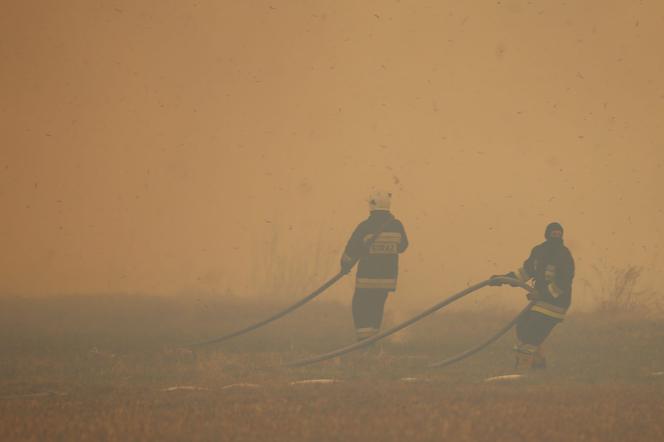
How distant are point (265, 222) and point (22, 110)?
512cm

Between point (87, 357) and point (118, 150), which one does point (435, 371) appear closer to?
point (87, 357)

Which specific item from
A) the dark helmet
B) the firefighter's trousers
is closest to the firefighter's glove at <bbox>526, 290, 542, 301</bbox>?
the dark helmet

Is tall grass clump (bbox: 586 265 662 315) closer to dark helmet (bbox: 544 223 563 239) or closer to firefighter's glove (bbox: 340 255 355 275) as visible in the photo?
dark helmet (bbox: 544 223 563 239)

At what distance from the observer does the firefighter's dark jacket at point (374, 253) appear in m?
12.1

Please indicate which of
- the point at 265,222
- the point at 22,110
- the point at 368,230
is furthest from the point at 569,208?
the point at 22,110

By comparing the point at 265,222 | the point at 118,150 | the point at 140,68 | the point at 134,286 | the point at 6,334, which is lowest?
the point at 6,334

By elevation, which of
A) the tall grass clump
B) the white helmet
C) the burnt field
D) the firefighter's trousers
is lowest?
the burnt field

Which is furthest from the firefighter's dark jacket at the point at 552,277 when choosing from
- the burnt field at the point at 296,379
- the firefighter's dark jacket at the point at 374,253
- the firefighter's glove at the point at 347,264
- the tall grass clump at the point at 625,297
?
the tall grass clump at the point at 625,297

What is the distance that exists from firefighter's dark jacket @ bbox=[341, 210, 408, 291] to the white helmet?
0.17 metres

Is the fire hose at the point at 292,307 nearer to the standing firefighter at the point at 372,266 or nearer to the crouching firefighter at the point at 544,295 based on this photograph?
the standing firefighter at the point at 372,266

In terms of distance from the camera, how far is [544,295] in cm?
1072

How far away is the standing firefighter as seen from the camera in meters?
12.0

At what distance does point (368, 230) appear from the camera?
40.1 ft

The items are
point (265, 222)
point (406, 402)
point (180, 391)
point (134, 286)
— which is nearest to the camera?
point (406, 402)
